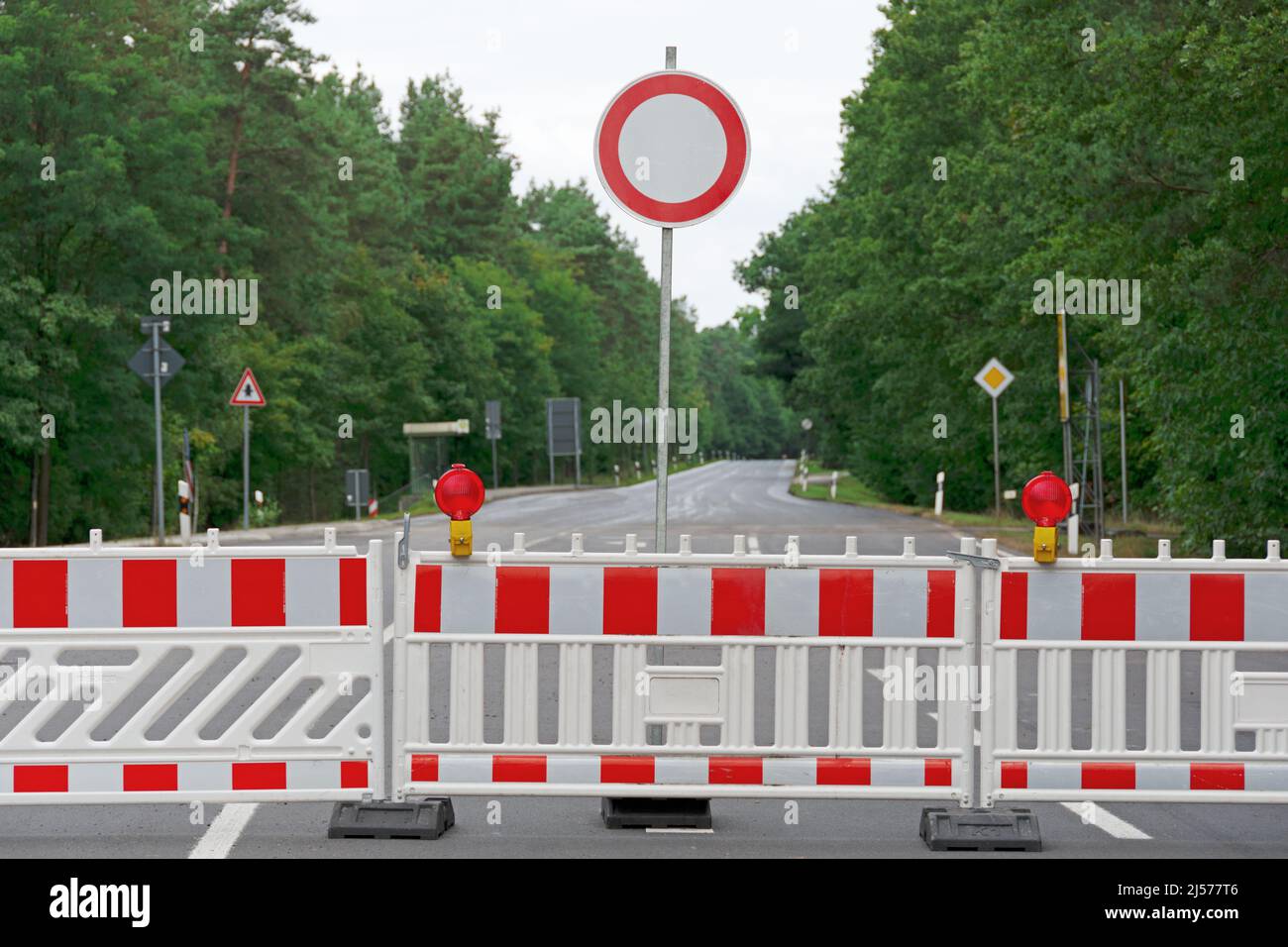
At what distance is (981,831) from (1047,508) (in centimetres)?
125

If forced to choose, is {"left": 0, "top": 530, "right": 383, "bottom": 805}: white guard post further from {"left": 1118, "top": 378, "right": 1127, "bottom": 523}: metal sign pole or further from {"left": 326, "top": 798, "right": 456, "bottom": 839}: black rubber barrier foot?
{"left": 1118, "top": 378, "right": 1127, "bottom": 523}: metal sign pole

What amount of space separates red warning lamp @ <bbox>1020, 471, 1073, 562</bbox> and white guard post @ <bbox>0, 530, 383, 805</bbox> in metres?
2.55

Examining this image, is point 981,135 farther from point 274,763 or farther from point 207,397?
point 274,763

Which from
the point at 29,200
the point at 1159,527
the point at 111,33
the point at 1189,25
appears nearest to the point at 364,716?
the point at 1189,25

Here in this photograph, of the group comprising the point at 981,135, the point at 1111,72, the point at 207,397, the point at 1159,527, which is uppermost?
the point at 981,135

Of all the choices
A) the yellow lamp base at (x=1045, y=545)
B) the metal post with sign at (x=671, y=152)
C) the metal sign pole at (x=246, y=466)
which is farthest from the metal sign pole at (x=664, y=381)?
the metal sign pole at (x=246, y=466)

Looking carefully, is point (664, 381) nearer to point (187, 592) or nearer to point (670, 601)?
point (670, 601)

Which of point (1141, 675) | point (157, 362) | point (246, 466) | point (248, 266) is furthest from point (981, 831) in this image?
point (248, 266)

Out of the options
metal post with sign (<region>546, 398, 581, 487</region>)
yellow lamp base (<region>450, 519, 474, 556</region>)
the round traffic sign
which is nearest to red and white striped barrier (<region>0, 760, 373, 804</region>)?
yellow lamp base (<region>450, 519, 474, 556</region>)

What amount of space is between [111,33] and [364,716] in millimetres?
34047

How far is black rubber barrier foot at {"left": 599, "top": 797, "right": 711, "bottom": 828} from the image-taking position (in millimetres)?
6723

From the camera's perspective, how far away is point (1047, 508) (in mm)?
6434

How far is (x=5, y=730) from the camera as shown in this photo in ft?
22.0

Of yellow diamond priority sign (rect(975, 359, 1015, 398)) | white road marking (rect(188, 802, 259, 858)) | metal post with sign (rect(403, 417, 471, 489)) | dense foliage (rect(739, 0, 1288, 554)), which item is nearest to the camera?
white road marking (rect(188, 802, 259, 858))
